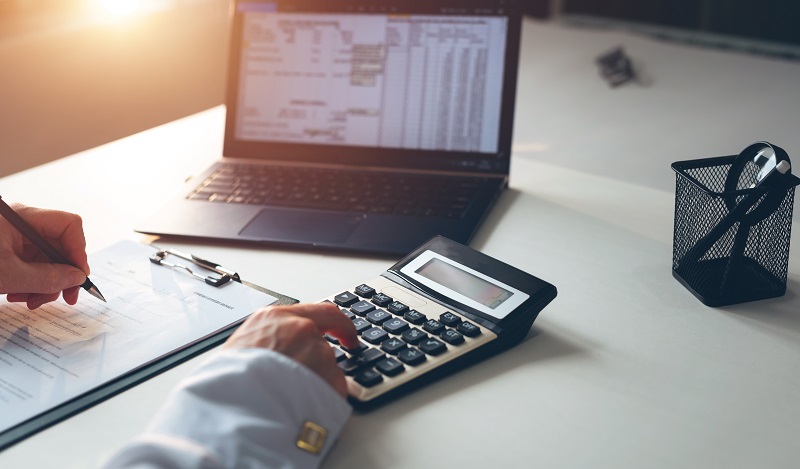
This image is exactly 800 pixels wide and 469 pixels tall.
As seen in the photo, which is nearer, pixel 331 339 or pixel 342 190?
pixel 331 339

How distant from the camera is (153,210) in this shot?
3.76 ft

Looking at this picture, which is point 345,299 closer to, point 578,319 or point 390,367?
point 390,367

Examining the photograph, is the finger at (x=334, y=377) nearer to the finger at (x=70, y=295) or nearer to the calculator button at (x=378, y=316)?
the calculator button at (x=378, y=316)

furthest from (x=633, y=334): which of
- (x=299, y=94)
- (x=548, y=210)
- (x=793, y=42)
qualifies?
(x=793, y=42)

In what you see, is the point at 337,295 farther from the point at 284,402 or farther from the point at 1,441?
the point at 1,441

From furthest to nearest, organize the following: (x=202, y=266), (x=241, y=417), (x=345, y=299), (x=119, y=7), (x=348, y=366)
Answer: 1. (x=119, y=7)
2. (x=202, y=266)
3. (x=345, y=299)
4. (x=348, y=366)
5. (x=241, y=417)

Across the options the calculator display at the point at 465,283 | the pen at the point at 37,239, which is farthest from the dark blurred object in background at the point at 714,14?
the pen at the point at 37,239

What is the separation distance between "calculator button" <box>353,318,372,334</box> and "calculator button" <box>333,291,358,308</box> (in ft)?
0.12

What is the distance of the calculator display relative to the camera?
83cm

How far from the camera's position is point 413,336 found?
78 cm

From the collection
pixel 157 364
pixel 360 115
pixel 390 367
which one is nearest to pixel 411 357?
pixel 390 367

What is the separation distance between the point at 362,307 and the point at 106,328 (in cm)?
26

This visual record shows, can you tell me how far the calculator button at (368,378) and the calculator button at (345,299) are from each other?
12cm

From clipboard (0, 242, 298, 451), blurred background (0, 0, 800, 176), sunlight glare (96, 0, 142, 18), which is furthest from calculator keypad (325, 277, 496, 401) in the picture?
sunlight glare (96, 0, 142, 18)
